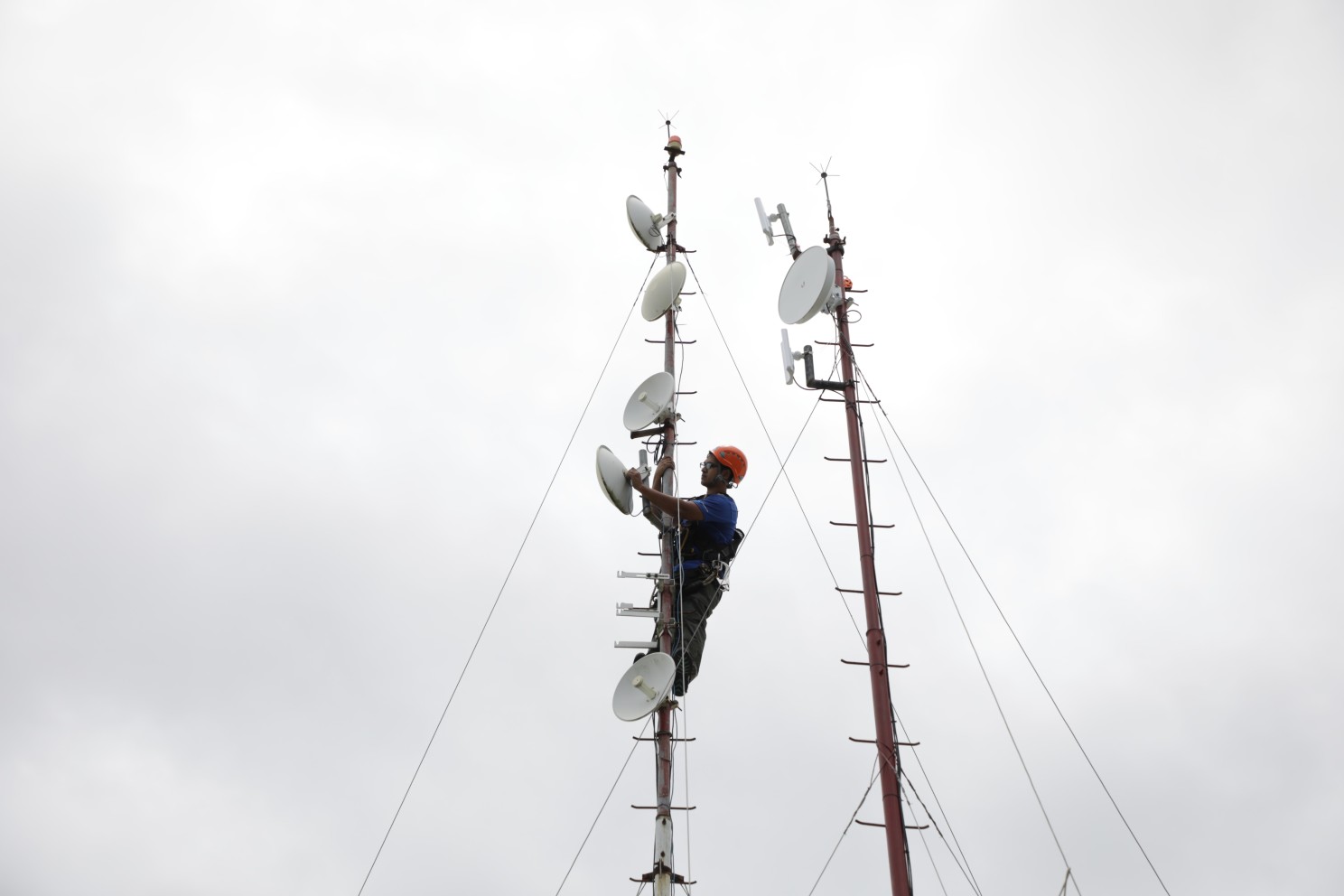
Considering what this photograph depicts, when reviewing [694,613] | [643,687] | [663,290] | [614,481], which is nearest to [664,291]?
[663,290]

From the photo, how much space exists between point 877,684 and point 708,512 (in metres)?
2.95

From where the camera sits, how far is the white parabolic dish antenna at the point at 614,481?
43.4 feet

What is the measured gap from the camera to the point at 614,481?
43.7ft

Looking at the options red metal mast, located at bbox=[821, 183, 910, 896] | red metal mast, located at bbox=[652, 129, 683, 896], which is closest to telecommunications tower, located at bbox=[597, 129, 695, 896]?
red metal mast, located at bbox=[652, 129, 683, 896]

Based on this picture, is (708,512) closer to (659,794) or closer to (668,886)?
(659,794)

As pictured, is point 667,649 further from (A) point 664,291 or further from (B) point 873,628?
(A) point 664,291

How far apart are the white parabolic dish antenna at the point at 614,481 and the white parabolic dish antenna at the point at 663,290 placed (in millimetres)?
2939

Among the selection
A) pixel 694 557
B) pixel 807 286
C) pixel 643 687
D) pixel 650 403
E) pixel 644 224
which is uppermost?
pixel 644 224

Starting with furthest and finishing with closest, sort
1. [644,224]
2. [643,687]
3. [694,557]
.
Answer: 1. [644,224]
2. [694,557]
3. [643,687]

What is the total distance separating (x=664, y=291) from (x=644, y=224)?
1.36m

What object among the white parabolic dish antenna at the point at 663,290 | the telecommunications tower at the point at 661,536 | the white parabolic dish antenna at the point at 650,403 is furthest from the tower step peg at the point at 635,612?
the white parabolic dish antenna at the point at 663,290

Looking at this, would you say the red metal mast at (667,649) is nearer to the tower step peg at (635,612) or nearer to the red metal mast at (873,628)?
the tower step peg at (635,612)

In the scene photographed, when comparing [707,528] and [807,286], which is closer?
[707,528]

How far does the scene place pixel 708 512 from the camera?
13766mm
